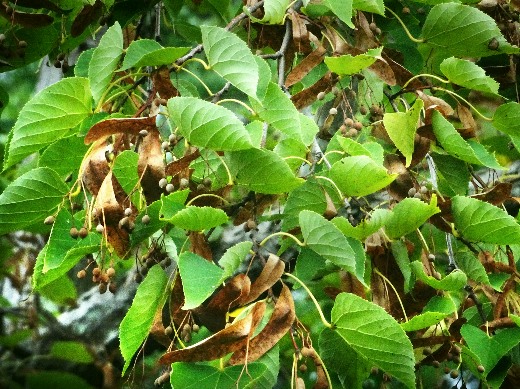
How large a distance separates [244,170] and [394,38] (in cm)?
64

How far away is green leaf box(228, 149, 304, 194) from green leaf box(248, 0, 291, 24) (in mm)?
298

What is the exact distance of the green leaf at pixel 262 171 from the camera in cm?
88

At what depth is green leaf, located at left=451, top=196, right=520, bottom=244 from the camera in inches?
40.4

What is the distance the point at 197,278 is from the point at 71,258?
0.20 metres

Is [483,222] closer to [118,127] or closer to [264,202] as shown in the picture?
[264,202]

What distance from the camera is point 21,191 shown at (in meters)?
0.91

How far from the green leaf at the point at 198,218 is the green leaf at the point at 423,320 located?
271 millimetres


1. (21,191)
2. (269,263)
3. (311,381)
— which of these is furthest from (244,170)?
(311,381)

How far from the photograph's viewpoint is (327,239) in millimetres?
888

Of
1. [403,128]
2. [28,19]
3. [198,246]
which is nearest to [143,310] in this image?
[198,246]

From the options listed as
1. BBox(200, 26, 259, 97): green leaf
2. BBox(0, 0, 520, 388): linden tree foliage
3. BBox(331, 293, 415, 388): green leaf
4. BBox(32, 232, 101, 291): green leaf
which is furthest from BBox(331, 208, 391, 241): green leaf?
BBox(32, 232, 101, 291): green leaf

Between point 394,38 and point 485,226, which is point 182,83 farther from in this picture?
point 485,226

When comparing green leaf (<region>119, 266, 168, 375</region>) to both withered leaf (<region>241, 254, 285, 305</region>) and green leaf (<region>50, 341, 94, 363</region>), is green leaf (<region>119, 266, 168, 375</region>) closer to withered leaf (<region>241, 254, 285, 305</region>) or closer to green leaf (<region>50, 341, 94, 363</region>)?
withered leaf (<region>241, 254, 285, 305</region>)

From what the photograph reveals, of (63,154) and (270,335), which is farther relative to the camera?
(63,154)
